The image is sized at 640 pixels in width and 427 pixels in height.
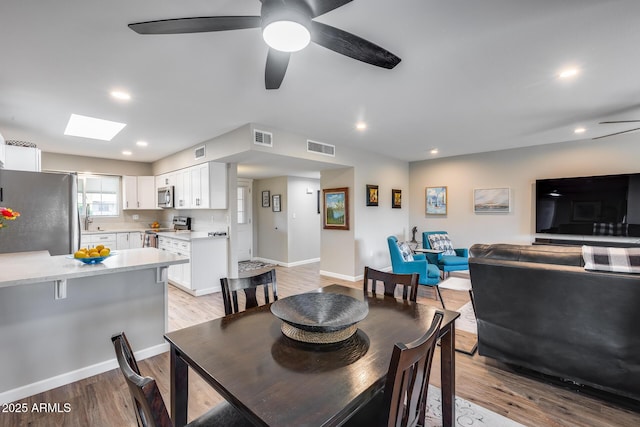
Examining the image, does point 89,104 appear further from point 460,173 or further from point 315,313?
point 460,173

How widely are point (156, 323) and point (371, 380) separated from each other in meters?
2.46

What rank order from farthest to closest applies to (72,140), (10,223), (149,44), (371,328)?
(72,140) < (10,223) < (149,44) < (371,328)

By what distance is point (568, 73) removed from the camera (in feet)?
8.17

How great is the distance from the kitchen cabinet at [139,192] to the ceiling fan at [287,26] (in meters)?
5.58

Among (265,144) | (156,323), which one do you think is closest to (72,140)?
(265,144)

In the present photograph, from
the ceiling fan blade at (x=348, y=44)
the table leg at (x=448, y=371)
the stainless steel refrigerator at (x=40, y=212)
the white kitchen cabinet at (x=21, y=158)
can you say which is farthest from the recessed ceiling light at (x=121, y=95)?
the table leg at (x=448, y=371)

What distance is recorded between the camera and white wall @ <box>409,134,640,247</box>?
460 centimetres

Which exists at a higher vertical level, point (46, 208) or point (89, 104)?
point (89, 104)

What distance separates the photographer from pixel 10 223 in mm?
2979

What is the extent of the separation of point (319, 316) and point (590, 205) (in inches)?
214

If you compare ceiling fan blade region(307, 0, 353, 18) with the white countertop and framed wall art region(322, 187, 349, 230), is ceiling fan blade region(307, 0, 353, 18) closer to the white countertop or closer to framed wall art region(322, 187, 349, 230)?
the white countertop

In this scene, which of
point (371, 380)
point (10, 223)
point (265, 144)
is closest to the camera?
point (371, 380)

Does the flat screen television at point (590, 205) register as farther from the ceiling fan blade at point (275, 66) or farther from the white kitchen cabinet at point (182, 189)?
the white kitchen cabinet at point (182, 189)

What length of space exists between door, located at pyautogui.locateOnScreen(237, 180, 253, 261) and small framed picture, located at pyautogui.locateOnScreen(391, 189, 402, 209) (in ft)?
11.8
